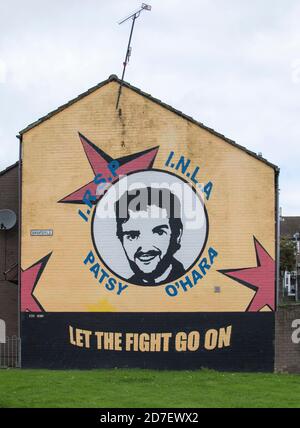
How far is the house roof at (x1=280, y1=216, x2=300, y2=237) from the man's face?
44774mm

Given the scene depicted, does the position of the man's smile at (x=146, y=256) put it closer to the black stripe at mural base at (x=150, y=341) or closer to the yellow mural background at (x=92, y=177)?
the yellow mural background at (x=92, y=177)

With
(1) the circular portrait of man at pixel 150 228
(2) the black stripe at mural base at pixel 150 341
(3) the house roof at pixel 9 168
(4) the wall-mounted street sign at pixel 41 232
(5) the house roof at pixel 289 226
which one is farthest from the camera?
(5) the house roof at pixel 289 226

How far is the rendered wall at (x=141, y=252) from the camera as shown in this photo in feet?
61.4

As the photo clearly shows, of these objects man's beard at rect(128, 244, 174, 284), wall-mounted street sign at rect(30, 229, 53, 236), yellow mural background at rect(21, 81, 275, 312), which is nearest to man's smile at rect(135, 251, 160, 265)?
man's beard at rect(128, 244, 174, 284)

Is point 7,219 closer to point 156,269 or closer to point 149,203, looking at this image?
point 149,203

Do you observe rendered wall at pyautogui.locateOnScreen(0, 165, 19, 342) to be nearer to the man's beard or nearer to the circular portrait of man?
the circular portrait of man

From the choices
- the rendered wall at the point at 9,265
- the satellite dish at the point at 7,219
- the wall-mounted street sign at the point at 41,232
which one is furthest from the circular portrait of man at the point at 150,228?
the rendered wall at the point at 9,265

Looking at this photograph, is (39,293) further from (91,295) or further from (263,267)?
(263,267)

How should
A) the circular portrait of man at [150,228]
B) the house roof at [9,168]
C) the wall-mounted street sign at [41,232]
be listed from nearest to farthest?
1. the circular portrait of man at [150,228]
2. the wall-mounted street sign at [41,232]
3. the house roof at [9,168]

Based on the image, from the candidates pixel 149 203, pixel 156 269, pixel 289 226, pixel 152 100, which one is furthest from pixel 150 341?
pixel 289 226

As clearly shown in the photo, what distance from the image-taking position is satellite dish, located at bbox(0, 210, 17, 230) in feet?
66.1

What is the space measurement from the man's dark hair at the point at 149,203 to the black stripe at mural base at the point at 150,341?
2.56 m

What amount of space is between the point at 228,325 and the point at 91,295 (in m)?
4.41
